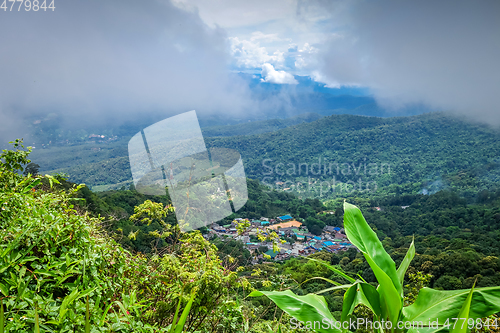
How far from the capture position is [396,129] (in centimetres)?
6203

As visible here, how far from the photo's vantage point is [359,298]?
2.97ft

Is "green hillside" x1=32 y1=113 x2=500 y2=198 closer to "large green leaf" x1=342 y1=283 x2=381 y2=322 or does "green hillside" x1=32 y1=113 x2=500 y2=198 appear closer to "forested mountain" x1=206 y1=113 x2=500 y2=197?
"forested mountain" x1=206 y1=113 x2=500 y2=197

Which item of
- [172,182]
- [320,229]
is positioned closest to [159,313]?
[172,182]

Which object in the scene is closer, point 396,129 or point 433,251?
point 433,251

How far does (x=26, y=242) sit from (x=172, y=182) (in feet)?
4.11

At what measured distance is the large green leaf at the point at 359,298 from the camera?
2.94 ft

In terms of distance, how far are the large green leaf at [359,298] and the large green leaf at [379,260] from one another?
3 centimetres

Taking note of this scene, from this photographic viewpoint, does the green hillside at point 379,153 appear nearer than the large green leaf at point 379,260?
No

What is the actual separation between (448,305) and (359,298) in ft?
0.97

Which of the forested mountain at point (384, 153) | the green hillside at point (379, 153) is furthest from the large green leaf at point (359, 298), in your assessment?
the forested mountain at point (384, 153)

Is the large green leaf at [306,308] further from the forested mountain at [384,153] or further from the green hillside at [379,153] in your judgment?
the forested mountain at [384,153]

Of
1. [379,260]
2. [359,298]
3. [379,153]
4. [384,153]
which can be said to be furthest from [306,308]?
[384,153]

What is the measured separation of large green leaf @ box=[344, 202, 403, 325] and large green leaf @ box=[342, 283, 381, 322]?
0.11 ft

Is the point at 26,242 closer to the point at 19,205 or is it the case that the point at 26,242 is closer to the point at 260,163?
the point at 19,205
